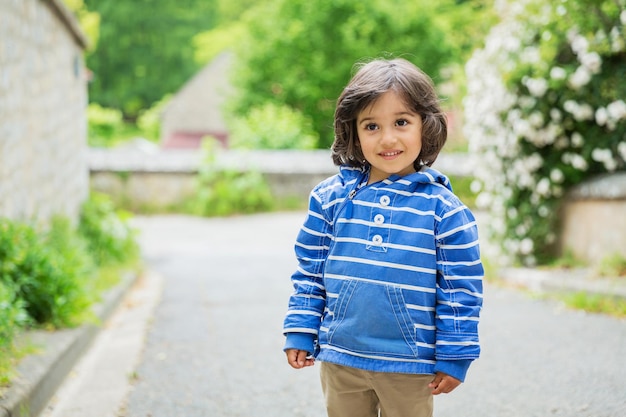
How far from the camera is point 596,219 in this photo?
23.0 feet

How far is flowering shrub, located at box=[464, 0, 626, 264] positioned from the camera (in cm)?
672

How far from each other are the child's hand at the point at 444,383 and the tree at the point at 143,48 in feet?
149

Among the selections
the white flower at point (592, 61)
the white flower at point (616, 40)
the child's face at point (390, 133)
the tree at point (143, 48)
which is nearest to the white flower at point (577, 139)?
the white flower at point (592, 61)

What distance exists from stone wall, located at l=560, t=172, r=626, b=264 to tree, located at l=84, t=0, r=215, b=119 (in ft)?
135

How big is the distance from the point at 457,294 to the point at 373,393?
431 millimetres

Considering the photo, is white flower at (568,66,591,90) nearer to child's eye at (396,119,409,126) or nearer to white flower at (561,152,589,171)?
white flower at (561,152,589,171)

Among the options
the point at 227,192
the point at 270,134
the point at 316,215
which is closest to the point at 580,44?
the point at 316,215

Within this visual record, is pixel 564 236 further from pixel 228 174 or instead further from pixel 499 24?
pixel 228 174

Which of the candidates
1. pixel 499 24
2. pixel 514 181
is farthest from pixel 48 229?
pixel 499 24

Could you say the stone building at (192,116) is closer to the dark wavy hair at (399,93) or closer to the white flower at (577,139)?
the white flower at (577,139)

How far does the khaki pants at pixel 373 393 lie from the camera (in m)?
2.38

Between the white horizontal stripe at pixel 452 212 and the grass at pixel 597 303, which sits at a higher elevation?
the white horizontal stripe at pixel 452 212

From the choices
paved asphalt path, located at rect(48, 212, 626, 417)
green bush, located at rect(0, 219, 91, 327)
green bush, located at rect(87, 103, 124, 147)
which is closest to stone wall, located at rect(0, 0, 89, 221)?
green bush, located at rect(0, 219, 91, 327)

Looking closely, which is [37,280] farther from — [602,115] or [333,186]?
[602,115]
